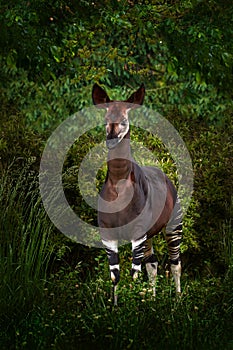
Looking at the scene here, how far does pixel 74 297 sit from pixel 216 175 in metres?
2.94

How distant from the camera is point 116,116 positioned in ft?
15.5

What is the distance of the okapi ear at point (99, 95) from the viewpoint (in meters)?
5.00

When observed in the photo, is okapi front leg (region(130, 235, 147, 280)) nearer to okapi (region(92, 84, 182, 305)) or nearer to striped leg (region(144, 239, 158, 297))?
okapi (region(92, 84, 182, 305))

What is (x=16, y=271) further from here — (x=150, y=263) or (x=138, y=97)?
(x=138, y=97)

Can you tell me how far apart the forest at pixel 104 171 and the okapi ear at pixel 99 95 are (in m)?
0.84

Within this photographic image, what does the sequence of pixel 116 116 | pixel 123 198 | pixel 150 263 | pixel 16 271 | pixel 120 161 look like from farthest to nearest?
pixel 150 263 < pixel 16 271 < pixel 123 198 < pixel 120 161 < pixel 116 116

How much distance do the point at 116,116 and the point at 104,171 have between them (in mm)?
2621

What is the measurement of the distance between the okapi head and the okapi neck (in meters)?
0.09

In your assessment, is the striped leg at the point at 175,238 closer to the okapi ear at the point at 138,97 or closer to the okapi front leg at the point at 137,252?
the okapi front leg at the point at 137,252

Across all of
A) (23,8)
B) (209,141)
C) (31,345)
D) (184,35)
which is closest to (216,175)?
(209,141)

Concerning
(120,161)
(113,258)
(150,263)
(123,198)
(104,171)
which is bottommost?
(104,171)

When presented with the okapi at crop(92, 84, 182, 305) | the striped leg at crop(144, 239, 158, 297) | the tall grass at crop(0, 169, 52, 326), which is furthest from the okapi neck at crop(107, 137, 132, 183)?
the striped leg at crop(144, 239, 158, 297)

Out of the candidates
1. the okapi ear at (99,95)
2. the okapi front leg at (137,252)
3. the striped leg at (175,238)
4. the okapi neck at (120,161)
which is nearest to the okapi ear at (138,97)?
the okapi ear at (99,95)

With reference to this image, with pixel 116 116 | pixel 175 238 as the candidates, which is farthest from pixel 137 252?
pixel 116 116
